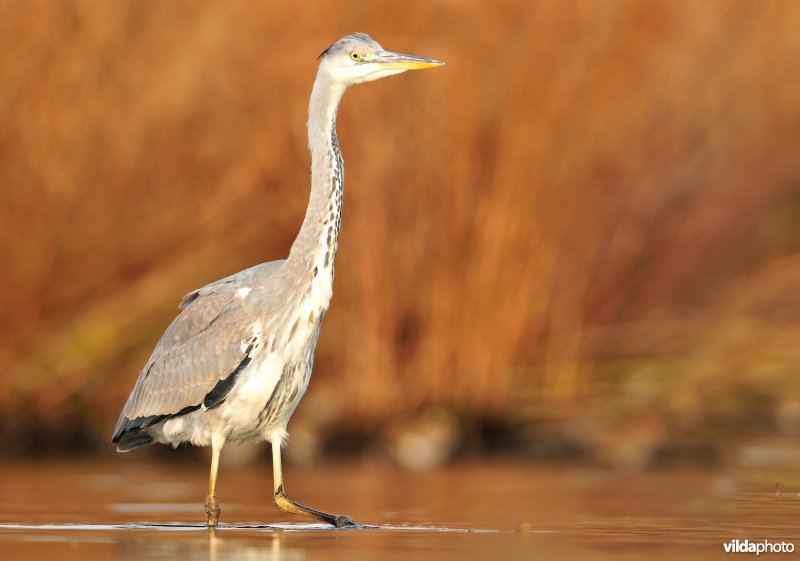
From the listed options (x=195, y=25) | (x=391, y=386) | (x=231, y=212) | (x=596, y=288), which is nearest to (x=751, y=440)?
(x=596, y=288)

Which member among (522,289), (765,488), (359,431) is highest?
(522,289)

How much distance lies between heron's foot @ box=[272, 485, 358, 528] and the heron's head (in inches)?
84.2

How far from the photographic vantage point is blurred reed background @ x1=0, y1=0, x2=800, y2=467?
11406 millimetres

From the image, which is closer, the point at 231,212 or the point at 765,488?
the point at 765,488

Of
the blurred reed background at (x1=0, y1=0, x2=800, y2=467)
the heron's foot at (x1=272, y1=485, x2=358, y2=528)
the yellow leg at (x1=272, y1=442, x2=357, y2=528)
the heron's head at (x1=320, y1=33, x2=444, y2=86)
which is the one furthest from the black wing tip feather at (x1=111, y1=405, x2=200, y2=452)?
the blurred reed background at (x1=0, y1=0, x2=800, y2=467)

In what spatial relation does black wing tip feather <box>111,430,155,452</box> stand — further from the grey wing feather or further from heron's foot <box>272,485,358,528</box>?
heron's foot <box>272,485,358,528</box>

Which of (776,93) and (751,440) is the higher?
(776,93)

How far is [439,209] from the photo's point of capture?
37.4ft

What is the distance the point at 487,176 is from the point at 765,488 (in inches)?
125

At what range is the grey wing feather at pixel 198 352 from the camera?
8.51 metres

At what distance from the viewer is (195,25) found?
12.5 m

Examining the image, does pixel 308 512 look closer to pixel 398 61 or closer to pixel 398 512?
pixel 398 512

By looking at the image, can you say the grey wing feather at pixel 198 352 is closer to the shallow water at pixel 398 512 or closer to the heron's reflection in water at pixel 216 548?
the shallow water at pixel 398 512

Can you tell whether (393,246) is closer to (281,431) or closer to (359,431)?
(359,431)
